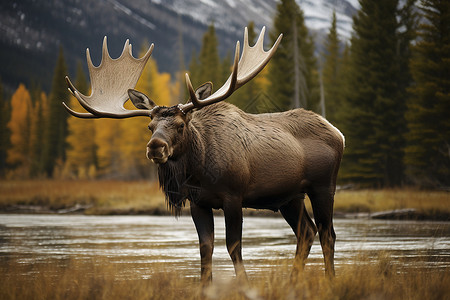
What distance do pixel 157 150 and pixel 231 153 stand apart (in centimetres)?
99

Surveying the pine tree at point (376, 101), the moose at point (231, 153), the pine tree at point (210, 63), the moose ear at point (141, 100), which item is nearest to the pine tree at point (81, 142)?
the pine tree at point (210, 63)

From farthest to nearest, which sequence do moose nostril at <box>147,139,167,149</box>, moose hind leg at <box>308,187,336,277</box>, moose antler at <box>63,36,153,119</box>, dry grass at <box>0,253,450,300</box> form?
1. moose hind leg at <box>308,187,336,277</box>
2. moose antler at <box>63,36,153,119</box>
3. moose nostril at <box>147,139,167,149</box>
4. dry grass at <box>0,253,450,300</box>

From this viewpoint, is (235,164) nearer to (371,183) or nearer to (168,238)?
(168,238)

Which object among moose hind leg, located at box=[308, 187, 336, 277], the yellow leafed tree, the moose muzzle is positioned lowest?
the yellow leafed tree

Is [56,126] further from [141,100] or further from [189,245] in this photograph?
[141,100]

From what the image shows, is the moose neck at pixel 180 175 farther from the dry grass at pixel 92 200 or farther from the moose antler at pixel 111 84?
the dry grass at pixel 92 200

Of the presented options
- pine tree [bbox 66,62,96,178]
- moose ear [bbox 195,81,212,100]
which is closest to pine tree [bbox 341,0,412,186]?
moose ear [bbox 195,81,212,100]

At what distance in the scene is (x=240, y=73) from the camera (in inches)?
301

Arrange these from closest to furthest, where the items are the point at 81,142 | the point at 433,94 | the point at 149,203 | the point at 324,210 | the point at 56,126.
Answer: the point at 324,210
the point at 149,203
the point at 433,94
the point at 81,142
the point at 56,126

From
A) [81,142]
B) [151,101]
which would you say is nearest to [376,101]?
[151,101]

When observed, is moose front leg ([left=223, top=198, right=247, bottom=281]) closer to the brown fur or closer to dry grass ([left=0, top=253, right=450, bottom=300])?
the brown fur

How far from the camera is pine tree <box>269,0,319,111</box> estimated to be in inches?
1261

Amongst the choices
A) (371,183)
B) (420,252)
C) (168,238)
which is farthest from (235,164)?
(371,183)

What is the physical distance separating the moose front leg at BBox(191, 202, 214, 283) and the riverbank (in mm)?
12680
